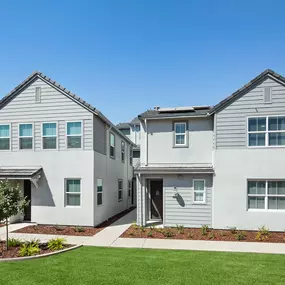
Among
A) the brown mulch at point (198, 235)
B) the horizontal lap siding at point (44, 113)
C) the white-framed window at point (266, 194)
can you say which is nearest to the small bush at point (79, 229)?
the brown mulch at point (198, 235)

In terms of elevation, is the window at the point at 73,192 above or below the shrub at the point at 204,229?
above

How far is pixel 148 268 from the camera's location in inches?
281

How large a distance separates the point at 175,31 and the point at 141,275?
1160 cm

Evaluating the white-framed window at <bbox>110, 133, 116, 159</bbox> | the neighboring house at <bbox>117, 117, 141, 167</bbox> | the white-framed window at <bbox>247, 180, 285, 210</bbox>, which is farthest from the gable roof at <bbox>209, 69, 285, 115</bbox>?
the neighboring house at <bbox>117, 117, 141, 167</bbox>

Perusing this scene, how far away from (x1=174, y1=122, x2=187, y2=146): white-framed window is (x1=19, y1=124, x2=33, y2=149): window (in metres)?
8.17

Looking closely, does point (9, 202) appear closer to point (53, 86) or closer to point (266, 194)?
point (53, 86)

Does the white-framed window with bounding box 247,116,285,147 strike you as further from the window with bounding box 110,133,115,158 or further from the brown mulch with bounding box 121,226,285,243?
the window with bounding box 110,133,115,158

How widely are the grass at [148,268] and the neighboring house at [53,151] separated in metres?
5.06

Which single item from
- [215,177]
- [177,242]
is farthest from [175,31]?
[177,242]

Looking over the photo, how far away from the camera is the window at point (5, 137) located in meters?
14.5

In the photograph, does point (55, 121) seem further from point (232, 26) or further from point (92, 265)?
point (232, 26)

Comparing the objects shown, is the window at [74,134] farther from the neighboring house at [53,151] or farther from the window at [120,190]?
the window at [120,190]

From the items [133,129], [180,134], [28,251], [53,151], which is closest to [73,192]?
[53,151]

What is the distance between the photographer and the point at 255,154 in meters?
12.5
